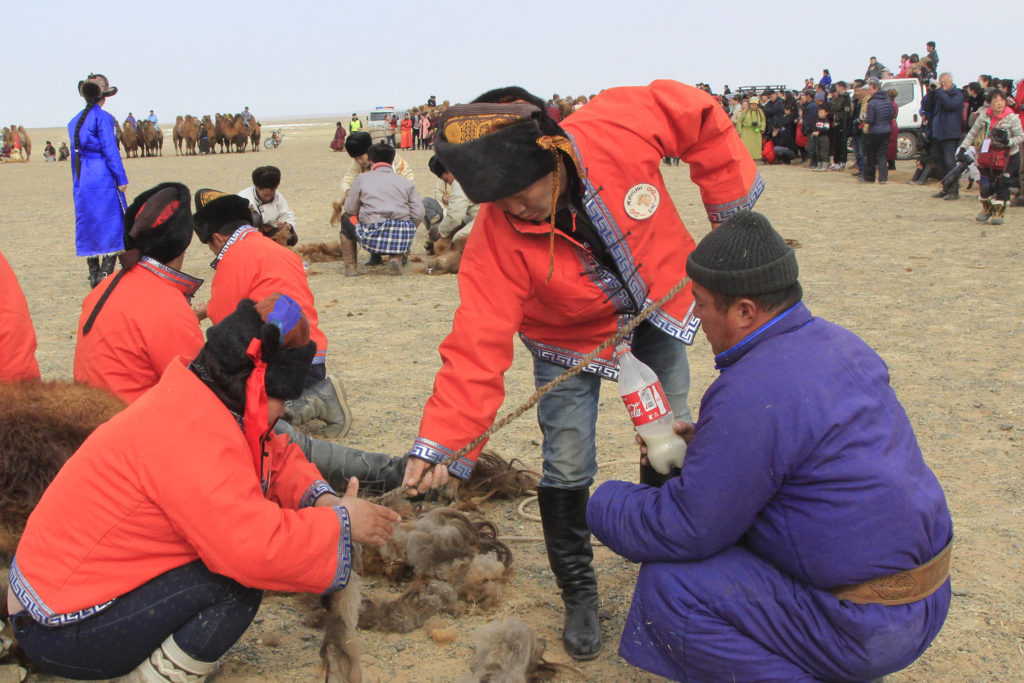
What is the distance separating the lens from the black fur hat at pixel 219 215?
4730 millimetres

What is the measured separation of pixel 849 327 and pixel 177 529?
18.6ft

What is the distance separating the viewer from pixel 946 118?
14578 millimetres

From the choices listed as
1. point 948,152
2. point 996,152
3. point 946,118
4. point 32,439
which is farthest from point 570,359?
point 948,152

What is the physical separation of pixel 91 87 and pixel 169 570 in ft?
23.5

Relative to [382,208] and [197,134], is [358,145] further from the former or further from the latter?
[197,134]

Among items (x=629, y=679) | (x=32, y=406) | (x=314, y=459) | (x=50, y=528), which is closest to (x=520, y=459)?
(x=314, y=459)

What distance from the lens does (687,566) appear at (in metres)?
2.26

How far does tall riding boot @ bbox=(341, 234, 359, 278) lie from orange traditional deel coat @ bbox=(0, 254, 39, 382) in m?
5.80

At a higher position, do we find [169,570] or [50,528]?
[50,528]

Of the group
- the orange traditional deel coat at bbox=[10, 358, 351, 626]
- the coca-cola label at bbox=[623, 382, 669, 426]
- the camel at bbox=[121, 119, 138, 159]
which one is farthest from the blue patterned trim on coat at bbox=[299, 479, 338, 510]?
the camel at bbox=[121, 119, 138, 159]

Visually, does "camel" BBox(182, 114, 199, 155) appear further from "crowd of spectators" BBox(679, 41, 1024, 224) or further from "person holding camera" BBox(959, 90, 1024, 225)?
"person holding camera" BBox(959, 90, 1024, 225)

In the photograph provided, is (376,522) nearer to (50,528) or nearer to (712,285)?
(50,528)

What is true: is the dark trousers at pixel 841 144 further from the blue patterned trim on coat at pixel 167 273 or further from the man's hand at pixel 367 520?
the man's hand at pixel 367 520

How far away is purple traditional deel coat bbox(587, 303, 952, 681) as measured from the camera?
2.04 meters
